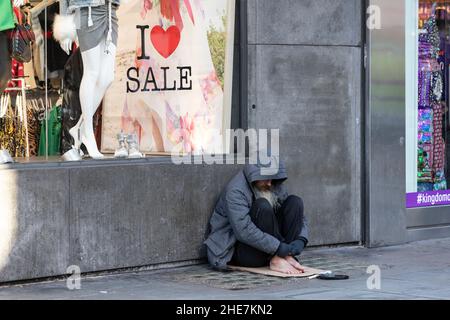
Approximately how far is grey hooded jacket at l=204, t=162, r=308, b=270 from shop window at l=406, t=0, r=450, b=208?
2.37 metres

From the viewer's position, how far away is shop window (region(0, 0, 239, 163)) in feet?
28.3

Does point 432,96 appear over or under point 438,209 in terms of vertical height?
over

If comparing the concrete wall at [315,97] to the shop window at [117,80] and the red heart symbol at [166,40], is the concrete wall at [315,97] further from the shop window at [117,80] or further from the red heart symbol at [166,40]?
the red heart symbol at [166,40]

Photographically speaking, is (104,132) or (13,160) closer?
(13,160)

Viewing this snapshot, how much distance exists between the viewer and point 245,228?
855 cm

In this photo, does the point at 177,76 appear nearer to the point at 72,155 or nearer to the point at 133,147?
the point at 133,147

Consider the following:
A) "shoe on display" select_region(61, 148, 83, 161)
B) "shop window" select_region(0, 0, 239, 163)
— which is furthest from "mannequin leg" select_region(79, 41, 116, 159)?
"shoe on display" select_region(61, 148, 83, 161)

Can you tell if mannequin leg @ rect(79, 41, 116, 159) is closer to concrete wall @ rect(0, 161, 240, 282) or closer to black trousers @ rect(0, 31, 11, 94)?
concrete wall @ rect(0, 161, 240, 282)

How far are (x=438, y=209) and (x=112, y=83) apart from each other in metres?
3.95

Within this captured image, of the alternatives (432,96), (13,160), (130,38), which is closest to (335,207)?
(432,96)

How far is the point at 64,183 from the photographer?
8.29m
